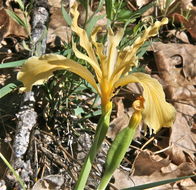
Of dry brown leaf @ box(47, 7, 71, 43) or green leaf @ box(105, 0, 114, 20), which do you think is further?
dry brown leaf @ box(47, 7, 71, 43)

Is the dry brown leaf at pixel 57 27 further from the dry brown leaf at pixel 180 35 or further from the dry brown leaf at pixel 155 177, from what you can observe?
the dry brown leaf at pixel 155 177

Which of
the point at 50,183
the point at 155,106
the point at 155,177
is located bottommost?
the point at 155,177

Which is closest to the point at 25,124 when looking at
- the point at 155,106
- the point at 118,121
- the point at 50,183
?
the point at 50,183

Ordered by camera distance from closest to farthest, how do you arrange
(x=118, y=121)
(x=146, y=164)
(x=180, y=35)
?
(x=146, y=164) → (x=118, y=121) → (x=180, y=35)

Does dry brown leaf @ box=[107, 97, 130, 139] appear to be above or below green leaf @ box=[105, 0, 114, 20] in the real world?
below

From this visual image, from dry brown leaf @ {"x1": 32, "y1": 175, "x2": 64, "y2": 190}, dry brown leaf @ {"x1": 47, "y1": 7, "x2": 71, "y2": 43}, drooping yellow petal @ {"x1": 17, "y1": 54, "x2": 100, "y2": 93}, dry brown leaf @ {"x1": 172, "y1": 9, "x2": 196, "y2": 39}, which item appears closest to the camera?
drooping yellow petal @ {"x1": 17, "y1": 54, "x2": 100, "y2": 93}

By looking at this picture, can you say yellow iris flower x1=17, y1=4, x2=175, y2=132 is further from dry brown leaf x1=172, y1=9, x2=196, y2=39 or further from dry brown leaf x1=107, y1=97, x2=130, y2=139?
dry brown leaf x1=172, y1=9, x2=196, y2=39

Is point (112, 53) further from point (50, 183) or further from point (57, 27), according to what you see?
point (57, 27)

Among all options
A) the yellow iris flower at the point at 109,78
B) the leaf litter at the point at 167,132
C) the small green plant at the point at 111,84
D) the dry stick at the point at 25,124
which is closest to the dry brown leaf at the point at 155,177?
the leaf litter at the point at 167,132

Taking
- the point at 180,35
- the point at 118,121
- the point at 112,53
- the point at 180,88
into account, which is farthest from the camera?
the point at 180,35

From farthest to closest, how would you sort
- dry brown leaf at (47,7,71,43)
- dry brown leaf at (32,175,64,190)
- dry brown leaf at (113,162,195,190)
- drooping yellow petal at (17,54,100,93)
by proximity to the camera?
dry brown leaf at (47,7,71,43) < dry brown leaf at (113,162,195,190) < dry brown leaf at (32,175,64,190) < drooping yellow petal at (17,54,100,93)

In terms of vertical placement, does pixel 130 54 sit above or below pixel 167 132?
above

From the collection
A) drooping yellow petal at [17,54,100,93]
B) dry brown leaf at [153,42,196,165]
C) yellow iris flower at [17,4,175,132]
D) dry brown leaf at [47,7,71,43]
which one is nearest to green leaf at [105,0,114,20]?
dry brown leaf at [47,7,71,43]
